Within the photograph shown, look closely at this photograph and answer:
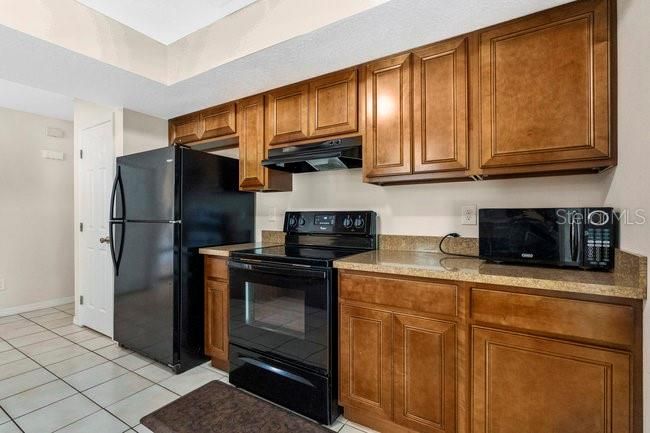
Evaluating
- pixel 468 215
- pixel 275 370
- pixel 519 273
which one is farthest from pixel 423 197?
pixel 275 370

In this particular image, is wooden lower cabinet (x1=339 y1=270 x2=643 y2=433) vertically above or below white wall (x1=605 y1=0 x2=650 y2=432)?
below

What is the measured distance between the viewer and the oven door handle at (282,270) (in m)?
1.77

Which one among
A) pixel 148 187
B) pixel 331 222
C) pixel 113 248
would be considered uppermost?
pixel 148 187

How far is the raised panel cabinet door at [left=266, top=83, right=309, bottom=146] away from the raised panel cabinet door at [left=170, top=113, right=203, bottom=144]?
0.87 meters

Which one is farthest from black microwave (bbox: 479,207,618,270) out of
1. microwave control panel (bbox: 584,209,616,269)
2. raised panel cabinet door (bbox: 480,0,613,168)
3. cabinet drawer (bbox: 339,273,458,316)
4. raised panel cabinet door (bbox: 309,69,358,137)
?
raised panel cabinet door (bbox: 309,69,358,137)

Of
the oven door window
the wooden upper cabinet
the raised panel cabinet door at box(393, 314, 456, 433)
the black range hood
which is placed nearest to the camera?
the raised panel cabinet door at box(393, 314, 456, 433)

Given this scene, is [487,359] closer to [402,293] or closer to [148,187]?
[402,293]

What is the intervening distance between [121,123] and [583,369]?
3548 mm

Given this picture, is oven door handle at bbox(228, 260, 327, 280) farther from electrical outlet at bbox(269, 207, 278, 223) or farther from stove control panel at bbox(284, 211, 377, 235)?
electrical outlet at bbox(269, 207, 278, 223)

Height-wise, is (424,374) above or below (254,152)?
below

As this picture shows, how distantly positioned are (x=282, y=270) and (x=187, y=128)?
1918 millimetres

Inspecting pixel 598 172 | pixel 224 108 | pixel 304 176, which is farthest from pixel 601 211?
pixel 224 108

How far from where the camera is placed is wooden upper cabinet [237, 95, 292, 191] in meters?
2.48

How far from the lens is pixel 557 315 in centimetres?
122
